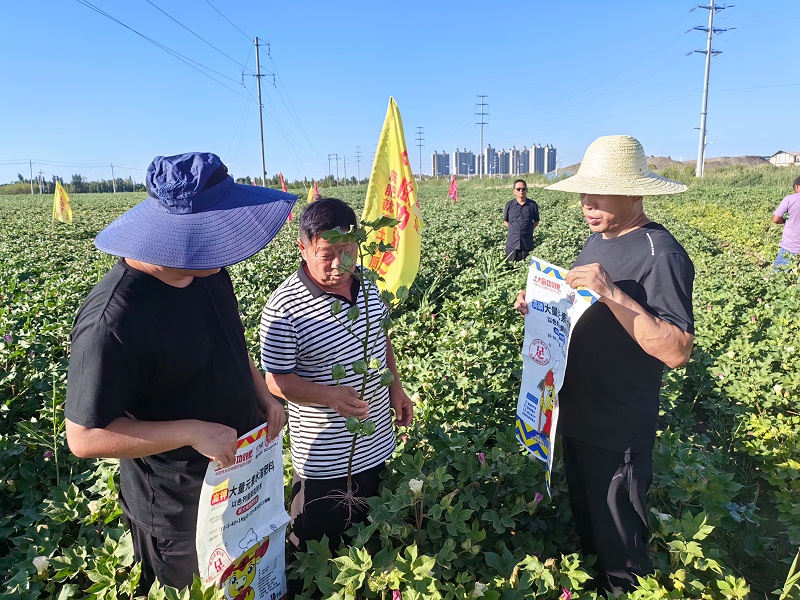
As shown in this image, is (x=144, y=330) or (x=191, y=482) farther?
(x=191, y=482)

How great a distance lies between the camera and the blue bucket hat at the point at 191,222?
4.15 ft

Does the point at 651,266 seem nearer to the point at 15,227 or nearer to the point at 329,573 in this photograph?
the point at 329,573

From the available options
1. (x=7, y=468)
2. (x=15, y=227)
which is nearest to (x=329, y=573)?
(x=7, y=468)

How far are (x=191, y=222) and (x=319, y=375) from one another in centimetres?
82

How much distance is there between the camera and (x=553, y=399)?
5.98 feet

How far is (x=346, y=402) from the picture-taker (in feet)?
5.79

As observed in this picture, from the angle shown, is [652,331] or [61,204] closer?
[652,331]

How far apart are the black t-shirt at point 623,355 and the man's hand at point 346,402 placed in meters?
0.80

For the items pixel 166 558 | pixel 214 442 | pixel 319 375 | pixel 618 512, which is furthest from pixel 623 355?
pixel 166 558

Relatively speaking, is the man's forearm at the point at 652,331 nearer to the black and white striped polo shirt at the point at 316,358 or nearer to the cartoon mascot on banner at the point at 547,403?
the cartoon mascot on banner at the point at 547,403

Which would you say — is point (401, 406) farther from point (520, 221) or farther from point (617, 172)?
point (520, 221)

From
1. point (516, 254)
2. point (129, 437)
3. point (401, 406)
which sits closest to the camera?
point (129, 437)

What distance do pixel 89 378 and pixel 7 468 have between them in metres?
1.92

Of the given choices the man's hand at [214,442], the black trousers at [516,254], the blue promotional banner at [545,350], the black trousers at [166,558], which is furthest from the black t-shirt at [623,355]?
the black trousers at [516,254]
